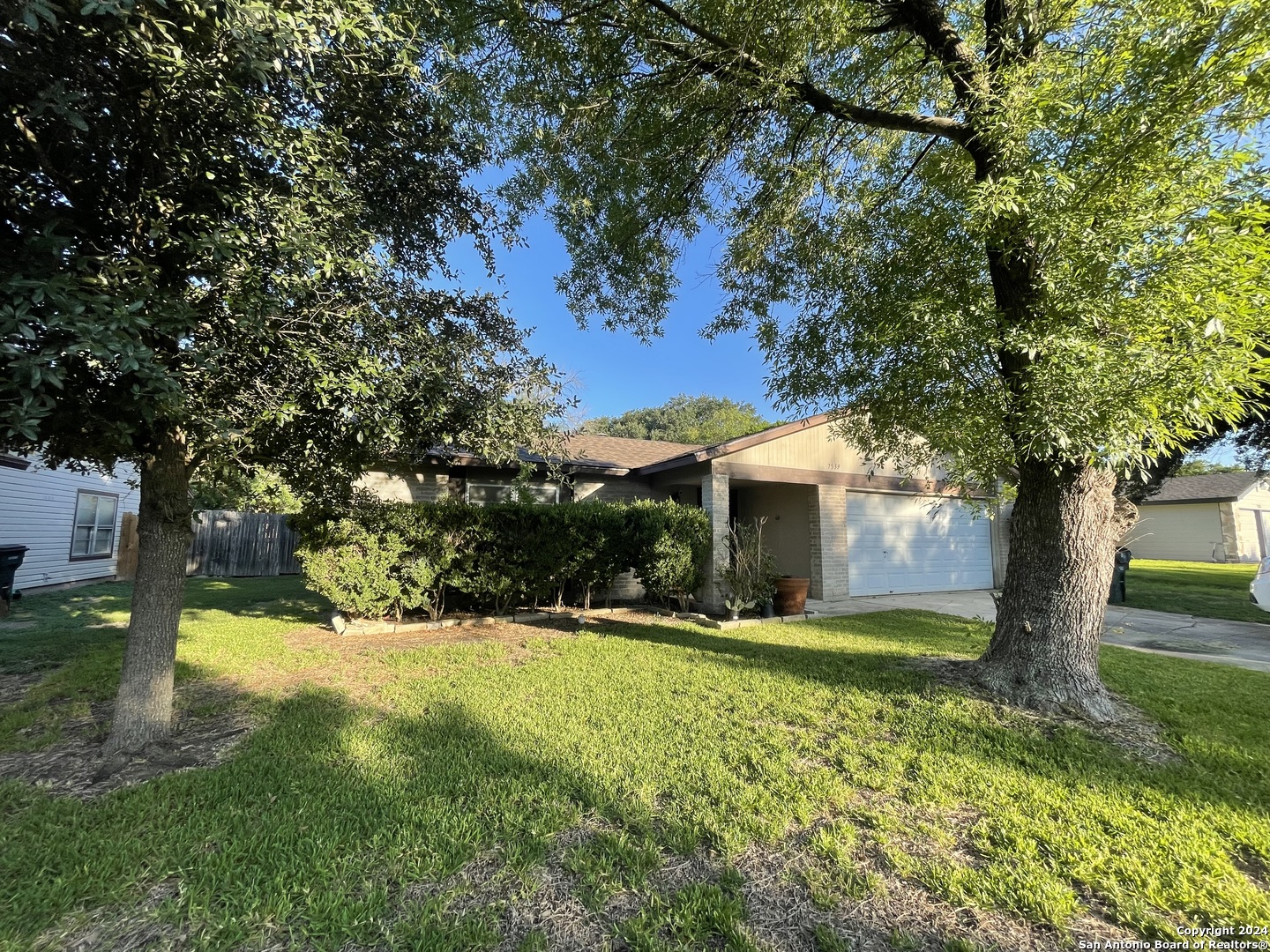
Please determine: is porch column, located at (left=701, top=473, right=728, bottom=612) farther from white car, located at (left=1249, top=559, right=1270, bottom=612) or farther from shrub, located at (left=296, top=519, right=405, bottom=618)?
white car, located at (left=1249, top=559, right=1270, bottom=612)

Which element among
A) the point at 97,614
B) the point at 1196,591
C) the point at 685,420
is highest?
the point at 685,420

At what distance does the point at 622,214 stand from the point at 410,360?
4200 mm

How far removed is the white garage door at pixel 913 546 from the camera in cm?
1184

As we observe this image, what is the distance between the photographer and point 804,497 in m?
11.9

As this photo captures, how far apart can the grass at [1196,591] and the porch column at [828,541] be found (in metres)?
6.14

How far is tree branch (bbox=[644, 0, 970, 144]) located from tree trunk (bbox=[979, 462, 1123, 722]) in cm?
335

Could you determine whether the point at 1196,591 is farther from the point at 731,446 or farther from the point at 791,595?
the point at 731,446

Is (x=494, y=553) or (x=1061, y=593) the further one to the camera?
(x=494, y=553)

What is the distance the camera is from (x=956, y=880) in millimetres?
2486

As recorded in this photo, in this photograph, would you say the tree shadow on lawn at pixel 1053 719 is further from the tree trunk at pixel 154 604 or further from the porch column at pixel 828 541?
the tree trunk at pixel 154 604

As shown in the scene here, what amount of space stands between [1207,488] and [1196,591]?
1691 cm

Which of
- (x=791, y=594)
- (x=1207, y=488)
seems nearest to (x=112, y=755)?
(x=791, y=594)

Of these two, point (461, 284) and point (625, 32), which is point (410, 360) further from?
Result: point (625, 32)

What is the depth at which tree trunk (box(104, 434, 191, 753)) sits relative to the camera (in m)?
3.85
